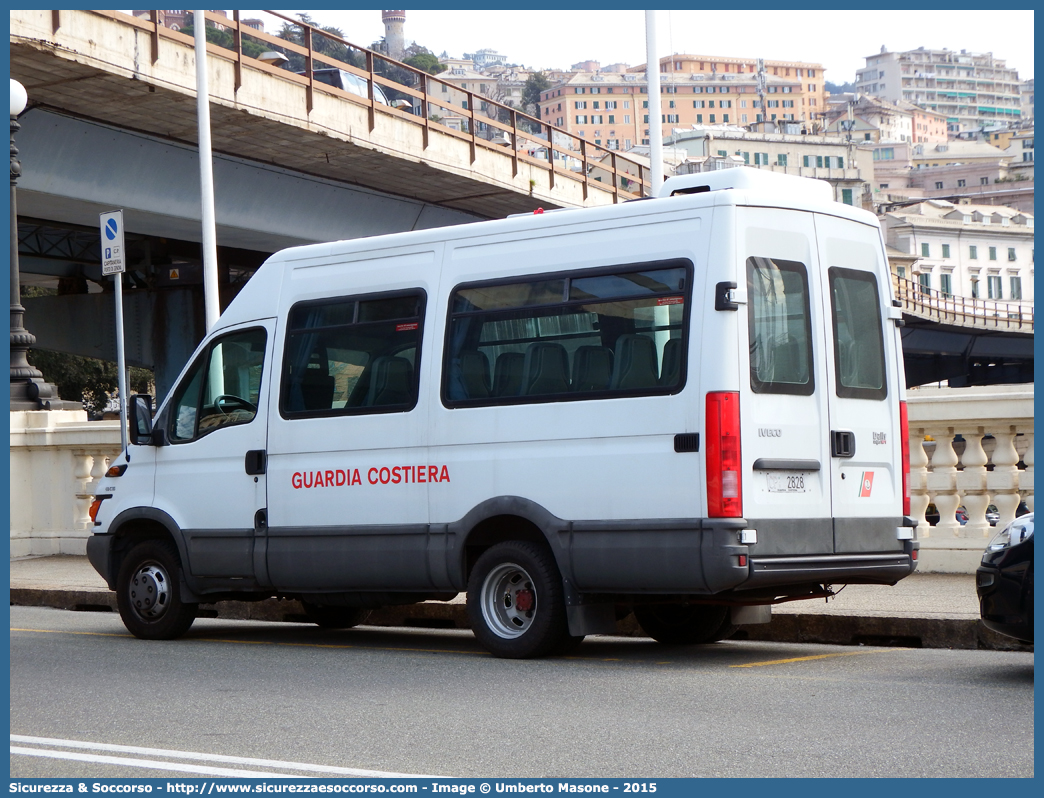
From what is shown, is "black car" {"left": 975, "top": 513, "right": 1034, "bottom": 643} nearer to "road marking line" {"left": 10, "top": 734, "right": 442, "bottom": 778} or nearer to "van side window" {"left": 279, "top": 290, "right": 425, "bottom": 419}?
"road marking line" {"left": 10, "top": 734, "right": 442, "bottom": 778}

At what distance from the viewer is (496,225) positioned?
9.68 m

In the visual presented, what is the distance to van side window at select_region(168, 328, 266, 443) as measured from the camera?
10.8m

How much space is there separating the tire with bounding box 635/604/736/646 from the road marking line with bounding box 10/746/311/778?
4509 millimetres

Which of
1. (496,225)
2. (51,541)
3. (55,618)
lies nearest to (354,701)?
(496,225)

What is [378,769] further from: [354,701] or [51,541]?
[51,541]

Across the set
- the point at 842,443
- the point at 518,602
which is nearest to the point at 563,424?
the point at 518,602

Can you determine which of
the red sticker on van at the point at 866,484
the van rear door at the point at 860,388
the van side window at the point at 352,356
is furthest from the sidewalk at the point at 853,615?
the van side window at the point at 352,356

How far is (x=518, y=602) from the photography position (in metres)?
9.52

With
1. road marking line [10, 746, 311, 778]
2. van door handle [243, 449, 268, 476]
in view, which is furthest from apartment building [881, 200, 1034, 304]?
road marking line [10, 746, 311, 778]

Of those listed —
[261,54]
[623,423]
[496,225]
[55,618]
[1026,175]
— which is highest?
[1026,175]

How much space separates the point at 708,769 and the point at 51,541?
1354 centimetres

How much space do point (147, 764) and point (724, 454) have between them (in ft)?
12.3

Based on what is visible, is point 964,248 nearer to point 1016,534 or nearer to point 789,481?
point 789,481

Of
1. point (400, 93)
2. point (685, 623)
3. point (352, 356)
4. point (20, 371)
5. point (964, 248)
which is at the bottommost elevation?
point (685, 623)
